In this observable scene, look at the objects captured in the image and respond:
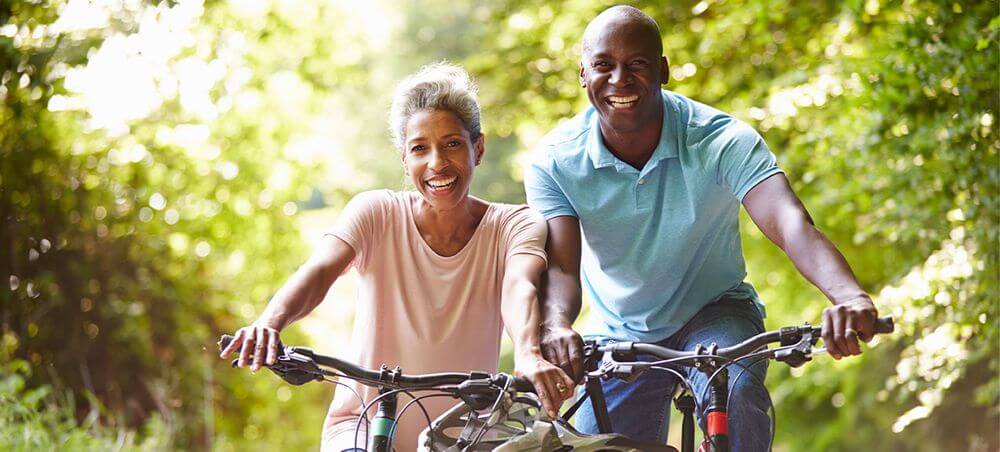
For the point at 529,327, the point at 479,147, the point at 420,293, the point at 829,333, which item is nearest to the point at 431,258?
the point at 420,293

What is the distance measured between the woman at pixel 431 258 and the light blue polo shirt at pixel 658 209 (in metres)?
0.20

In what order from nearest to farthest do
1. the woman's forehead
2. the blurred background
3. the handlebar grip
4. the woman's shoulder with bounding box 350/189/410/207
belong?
the handlebar grip
the woman's forehead
the woman's shoulder with bounding box 350/189/410/207
the blurred background

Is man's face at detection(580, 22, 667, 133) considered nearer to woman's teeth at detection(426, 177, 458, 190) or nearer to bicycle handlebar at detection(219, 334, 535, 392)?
woman's teeth at detection(426, 177, 458, 190)

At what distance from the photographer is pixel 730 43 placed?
8219 mm

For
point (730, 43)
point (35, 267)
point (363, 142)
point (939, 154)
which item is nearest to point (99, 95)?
point (35, 267)

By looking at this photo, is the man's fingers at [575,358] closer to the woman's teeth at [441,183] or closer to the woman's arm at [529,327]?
the woman's arm at [529,327]

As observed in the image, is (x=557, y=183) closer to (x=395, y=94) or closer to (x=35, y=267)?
(x=395, y=94)

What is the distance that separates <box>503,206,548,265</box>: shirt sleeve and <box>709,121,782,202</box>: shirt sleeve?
0.52 meters

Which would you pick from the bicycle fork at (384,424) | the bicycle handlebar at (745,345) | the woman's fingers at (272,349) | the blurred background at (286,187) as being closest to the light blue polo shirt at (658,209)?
the bicycle handlebar at (745,345)

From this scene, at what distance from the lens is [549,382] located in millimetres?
2869

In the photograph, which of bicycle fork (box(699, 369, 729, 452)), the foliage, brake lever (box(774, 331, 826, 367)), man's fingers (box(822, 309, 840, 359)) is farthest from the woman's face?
the foliage

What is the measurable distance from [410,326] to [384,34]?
58.7ft

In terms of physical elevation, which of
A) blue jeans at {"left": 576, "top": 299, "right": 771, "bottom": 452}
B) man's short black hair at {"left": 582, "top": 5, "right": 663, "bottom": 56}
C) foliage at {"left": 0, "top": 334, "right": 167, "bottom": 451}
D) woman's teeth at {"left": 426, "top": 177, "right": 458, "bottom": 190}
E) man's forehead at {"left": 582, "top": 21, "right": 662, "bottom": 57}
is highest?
man's short black hair at {"left": 582, "top": 5, "right": 663, "bottom": 56}

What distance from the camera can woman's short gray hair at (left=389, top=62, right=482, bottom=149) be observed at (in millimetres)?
3420
